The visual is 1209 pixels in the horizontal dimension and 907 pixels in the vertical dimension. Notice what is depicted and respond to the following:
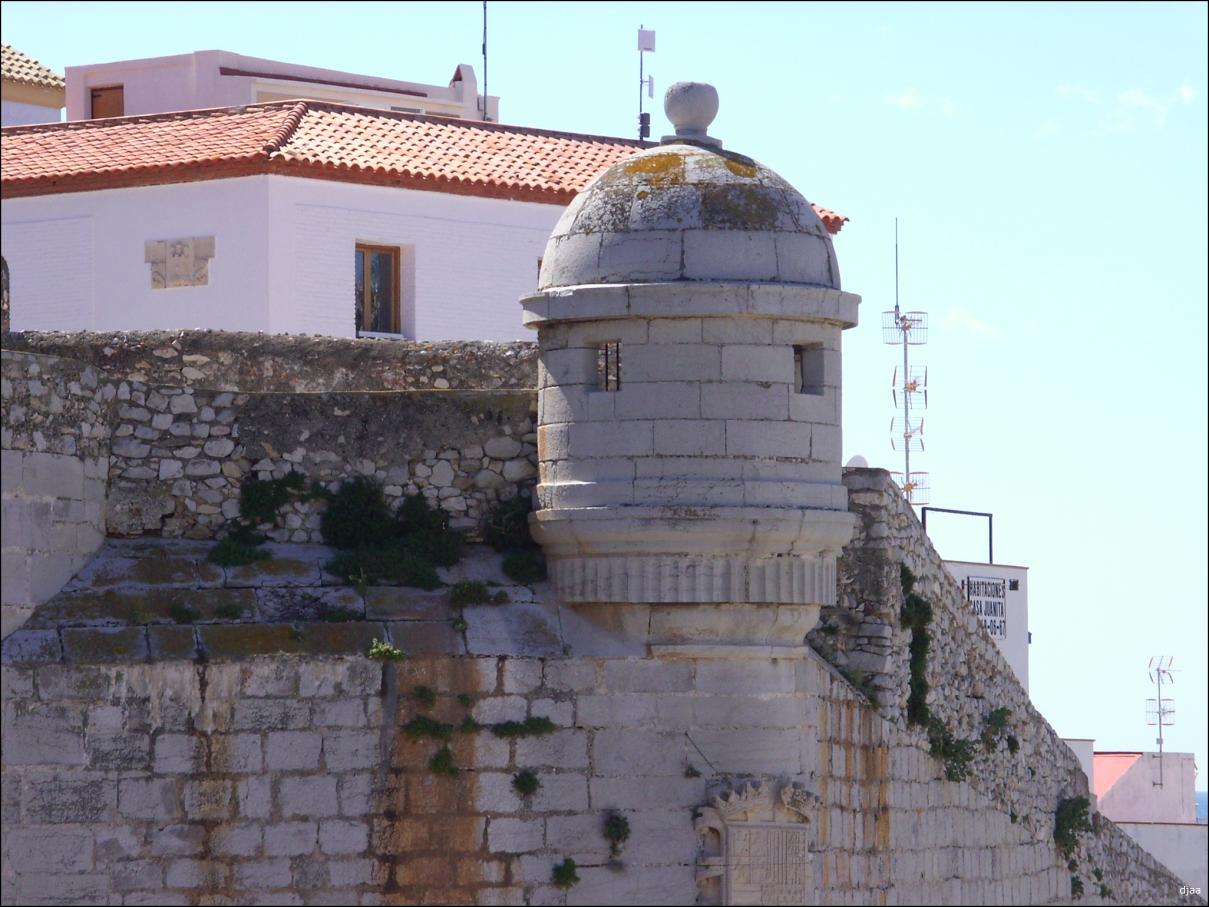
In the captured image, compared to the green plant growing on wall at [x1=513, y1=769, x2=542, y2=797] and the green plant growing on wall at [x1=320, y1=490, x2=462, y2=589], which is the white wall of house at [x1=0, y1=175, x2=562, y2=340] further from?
the green plant growing on wall at [x1=513, y1=769, x2=542, y2=797]

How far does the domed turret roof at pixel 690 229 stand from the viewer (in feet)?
49.0

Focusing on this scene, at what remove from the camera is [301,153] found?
936 inches

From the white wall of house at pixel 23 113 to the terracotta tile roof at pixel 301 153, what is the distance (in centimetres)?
1427

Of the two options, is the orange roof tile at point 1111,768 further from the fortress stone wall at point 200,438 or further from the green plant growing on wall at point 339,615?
the green plant growing on wall at point 339,615

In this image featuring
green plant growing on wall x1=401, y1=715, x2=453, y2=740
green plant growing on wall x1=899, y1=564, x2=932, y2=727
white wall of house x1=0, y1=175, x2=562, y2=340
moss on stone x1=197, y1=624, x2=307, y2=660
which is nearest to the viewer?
moss on stone x1=197, y1=624, x2=307, y2=660

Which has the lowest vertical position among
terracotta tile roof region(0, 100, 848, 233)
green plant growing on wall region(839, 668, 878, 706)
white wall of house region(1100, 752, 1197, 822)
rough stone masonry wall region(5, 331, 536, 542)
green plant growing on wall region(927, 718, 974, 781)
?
white wall of house region(1100, 752, 1197, 822)

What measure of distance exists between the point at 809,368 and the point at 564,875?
11.4 ft

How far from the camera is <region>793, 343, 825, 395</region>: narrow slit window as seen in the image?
1529 centimetres

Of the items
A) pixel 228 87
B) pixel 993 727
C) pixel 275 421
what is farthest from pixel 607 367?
pixel 228 87

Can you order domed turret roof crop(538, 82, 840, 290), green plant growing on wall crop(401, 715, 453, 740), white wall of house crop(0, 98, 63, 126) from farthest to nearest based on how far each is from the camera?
white wall of house crop(0, 98, 63, 126), domed turret roof crop(538, 82, 840, 290), green plant growing on wall crop(401, 715, 453, 740)

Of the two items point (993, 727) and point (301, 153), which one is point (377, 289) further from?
point (993, 727)

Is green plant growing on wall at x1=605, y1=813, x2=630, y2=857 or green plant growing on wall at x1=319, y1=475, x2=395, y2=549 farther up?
green plant growing on wall at x1=319, y1=475, x2=395, y2=549

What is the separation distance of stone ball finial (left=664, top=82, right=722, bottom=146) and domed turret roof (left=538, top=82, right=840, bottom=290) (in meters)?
0.31

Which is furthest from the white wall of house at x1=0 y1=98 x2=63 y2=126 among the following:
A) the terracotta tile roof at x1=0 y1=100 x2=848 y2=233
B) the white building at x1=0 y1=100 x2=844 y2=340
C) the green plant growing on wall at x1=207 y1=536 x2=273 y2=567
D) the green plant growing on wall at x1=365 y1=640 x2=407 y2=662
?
the green plant growing on wall at x1=365 y1=640 x2=407 y2=662
